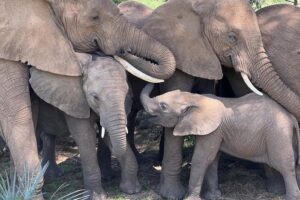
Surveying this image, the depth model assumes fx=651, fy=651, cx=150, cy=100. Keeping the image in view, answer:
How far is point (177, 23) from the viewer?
17.9 feet

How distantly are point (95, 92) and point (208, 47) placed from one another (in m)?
1.05

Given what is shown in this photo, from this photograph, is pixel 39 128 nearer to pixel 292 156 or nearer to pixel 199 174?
pixel 199 174

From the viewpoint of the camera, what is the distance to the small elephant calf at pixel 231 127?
16.2ft

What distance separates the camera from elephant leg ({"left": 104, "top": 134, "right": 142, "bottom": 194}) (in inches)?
207

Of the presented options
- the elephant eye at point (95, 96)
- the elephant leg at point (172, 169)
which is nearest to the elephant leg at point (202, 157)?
the elephant leg at point (172, 169)

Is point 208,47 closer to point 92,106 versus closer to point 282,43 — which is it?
point 282,43

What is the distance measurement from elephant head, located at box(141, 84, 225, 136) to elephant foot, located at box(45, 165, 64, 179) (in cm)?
136

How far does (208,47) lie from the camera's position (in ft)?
17.5

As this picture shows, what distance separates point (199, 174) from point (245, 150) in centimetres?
40

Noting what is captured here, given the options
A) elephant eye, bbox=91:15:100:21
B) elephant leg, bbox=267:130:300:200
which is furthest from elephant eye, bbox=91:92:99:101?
elephant leg, bbox=267:130:300:200

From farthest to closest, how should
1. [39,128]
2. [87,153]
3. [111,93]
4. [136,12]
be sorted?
1. [136,12]
2. [39,128]
3. [87,153]
4. [111,93]

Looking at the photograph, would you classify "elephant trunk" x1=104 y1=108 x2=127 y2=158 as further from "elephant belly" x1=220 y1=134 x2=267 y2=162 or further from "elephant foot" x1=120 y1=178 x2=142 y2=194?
"elephant belly" x1=220 y1=134 x2=267 y2=162

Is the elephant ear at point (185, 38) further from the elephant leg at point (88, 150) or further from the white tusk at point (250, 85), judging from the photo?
the elephant leg at point (88, 150)

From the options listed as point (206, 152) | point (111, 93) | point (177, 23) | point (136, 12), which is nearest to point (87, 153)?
point (111, 93)
